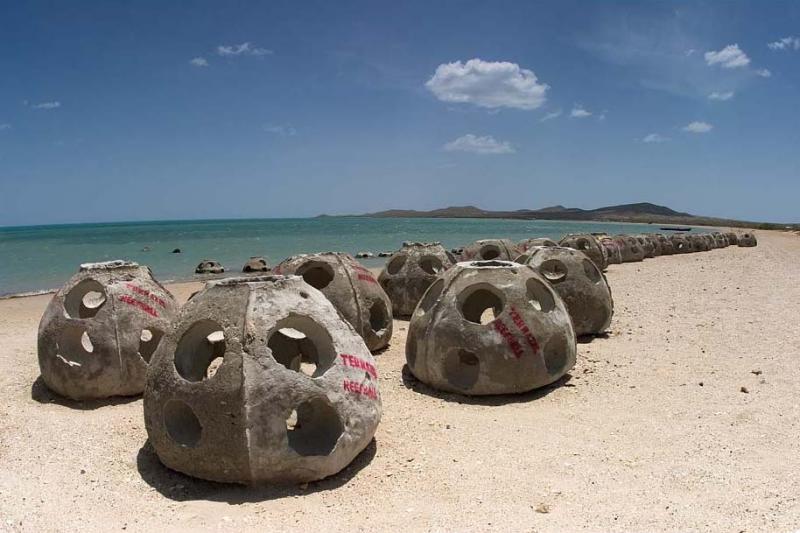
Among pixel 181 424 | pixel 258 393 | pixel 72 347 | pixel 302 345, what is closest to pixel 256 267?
pixel 72 347

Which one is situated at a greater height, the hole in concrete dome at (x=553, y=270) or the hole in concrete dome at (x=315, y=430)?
the hole in concrete dome at (x=553, y=270)

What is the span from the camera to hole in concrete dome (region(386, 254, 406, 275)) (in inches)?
606

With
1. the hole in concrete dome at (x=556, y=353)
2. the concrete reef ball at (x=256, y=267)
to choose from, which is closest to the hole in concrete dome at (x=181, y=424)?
the hole in concrete dome at (x=556, y=353)

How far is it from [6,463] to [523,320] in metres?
6.76

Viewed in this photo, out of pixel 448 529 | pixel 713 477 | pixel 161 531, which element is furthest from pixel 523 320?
pixel 161 531

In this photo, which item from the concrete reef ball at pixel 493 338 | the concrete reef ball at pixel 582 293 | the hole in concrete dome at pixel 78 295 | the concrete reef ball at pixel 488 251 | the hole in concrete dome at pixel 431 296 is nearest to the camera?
the concrete reef ball at pixel 493 338

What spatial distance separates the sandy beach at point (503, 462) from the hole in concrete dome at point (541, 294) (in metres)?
1.21

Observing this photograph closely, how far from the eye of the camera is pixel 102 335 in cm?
880

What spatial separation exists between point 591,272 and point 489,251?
635 centimetres

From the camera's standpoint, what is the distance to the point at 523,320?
8.79m

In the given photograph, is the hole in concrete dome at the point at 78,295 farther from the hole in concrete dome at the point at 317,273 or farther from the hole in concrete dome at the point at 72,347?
the hole in concrete dome at the point at 317,273

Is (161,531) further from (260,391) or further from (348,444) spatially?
(348,444)

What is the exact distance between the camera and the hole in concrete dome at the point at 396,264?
15401 mm

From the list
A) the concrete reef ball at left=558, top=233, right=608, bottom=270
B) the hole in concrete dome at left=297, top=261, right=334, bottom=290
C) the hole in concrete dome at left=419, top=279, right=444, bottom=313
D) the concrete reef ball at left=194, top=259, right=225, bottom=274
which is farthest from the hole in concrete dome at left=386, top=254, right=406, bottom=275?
the concrete reef ball at left=194, top=259, right=225, bottom=274
